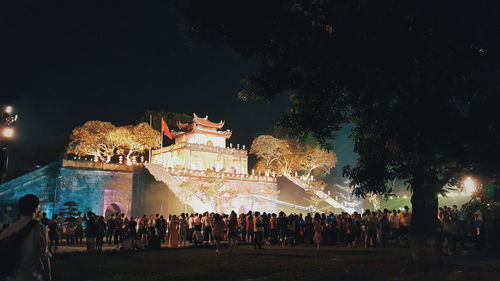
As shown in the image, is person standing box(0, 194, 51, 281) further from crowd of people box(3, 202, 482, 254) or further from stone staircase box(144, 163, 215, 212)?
stone staircase box(144, 163, 215, 212)

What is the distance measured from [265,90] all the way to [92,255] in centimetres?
927

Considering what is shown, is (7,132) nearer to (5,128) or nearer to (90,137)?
(5,128)

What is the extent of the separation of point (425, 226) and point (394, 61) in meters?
4.08

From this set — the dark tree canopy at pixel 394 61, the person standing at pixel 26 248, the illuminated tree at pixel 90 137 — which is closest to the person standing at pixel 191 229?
the dark tree canopy at pixel 394 61

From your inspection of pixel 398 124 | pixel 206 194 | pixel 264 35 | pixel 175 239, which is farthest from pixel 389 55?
pixel 206 194

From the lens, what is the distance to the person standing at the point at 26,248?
152 inches

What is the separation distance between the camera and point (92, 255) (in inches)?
577

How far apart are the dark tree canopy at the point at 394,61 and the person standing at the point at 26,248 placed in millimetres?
5329

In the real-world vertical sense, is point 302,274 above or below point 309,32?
below

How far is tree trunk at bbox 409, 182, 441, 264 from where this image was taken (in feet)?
31.4

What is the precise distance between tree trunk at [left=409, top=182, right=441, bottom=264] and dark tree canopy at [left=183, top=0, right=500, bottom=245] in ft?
2.25

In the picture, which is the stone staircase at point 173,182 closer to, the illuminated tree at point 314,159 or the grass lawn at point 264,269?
the illuminated tree at point 314,159

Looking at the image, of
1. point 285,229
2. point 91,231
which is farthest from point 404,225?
point 91,231

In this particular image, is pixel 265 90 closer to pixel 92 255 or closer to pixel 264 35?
pixel 264 35
